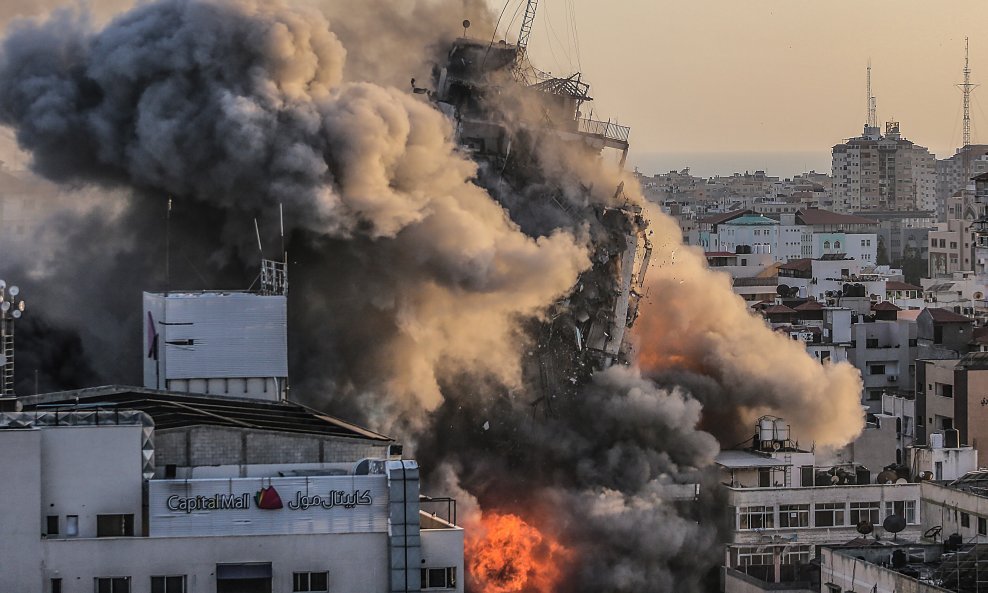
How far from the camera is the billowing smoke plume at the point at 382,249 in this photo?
5241 cm

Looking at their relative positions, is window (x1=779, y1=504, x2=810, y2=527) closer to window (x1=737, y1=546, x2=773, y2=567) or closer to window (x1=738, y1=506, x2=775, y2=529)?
window (x1=738, y1=506, x2=775, y2=529)

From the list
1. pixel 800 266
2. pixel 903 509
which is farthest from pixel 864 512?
pixel 800 266

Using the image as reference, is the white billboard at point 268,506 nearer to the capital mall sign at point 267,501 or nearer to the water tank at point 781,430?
the capital mall sign at point 267,501

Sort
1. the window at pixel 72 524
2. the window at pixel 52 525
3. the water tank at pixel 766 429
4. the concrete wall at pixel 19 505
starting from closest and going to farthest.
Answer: the concrete wall at pixel 19 505 < the window at pixel 52 525 < the window at pixel 72 524 < the water tank at pixel 766 429

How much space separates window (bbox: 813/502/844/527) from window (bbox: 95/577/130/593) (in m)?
24.4

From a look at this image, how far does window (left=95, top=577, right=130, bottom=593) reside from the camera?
120 ft

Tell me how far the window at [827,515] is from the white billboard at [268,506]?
21561 millimetres

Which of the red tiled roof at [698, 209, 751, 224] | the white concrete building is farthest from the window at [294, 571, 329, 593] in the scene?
the red tiled roof at [698, 209, 751, 224]

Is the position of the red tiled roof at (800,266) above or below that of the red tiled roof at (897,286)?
above

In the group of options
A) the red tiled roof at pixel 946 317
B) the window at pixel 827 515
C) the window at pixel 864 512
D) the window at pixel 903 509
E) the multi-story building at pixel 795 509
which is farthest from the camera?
the red tiled roof at pixel 946 317

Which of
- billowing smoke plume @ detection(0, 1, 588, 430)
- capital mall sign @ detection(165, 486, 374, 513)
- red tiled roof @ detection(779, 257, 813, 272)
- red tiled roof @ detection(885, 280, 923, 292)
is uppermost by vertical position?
red tiled roof @ detection(779, 257, 813, 272)

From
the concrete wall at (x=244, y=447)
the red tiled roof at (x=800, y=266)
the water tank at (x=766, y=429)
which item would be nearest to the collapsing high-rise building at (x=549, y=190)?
the water tank at (x=766, y=429)

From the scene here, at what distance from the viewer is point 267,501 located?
3744 cm

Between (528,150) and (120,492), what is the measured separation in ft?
89.7
